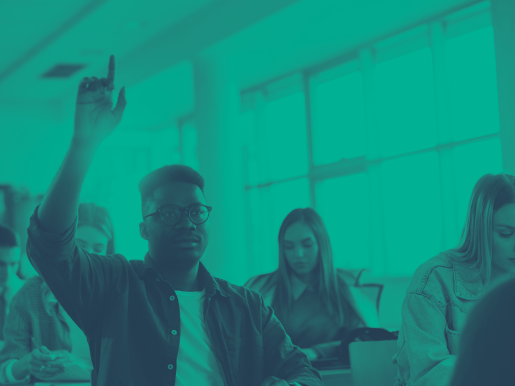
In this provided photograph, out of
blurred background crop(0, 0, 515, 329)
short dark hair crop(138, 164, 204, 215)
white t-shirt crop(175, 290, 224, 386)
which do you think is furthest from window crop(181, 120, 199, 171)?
white t-shirt crop(175, 290, 224, 386)

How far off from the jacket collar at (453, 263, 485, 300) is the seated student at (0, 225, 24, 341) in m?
2.50

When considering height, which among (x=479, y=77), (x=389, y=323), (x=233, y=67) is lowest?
(x=389, y=323)

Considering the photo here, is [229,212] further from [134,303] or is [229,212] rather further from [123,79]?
[134,303]

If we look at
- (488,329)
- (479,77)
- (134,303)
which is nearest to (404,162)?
(479,77)

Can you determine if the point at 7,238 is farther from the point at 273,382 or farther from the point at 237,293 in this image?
the point at 273,382

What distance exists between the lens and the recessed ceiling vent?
28.1ft

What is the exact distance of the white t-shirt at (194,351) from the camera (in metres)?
1.64

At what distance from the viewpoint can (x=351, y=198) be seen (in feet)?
24.0

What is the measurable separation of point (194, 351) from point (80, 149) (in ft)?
2.04

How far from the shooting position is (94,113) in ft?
4.77

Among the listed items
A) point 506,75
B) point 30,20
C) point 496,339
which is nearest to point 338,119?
point 506,75

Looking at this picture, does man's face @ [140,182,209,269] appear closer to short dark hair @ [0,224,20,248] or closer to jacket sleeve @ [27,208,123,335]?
jacket sleeve @ [27,208,123,335]

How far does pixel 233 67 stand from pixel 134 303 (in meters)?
5.95

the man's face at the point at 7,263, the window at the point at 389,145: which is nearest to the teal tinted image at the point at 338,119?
the window at the point at 389,145
